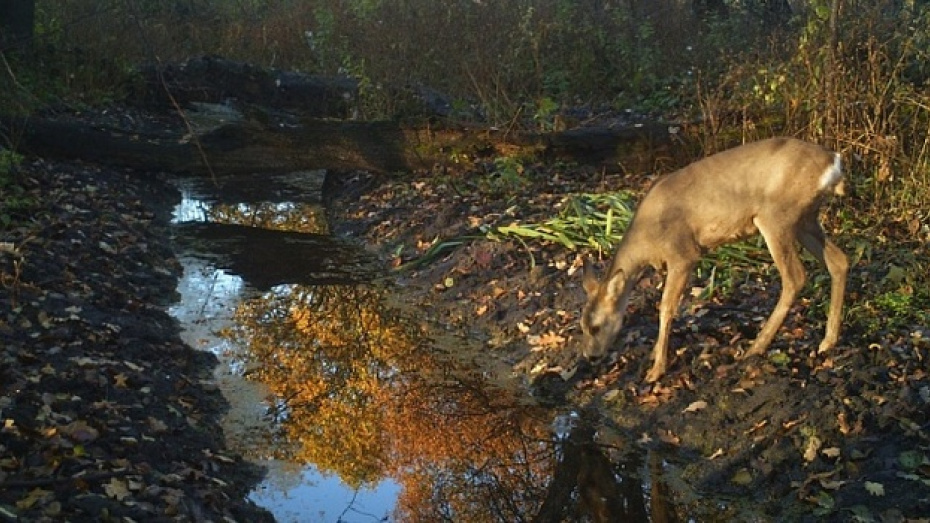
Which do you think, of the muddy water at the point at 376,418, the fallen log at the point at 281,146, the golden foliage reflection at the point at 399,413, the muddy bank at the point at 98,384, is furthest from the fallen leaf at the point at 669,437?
the fallen log at the point at 281,146

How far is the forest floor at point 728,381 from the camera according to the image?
20.6ft

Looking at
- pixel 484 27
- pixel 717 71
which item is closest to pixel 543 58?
pixel 484 27

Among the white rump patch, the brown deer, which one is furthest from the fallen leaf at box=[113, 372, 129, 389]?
the white rump patch

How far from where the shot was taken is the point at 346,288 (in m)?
11.2

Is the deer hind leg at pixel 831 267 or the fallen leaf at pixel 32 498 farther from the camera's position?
the deer hind leg at pixel 831 267

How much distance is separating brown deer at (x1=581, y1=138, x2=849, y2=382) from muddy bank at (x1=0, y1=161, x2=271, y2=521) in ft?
9.52

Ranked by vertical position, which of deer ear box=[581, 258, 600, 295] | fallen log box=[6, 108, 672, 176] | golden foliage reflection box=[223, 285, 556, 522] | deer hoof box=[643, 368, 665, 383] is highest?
fallen log box=[6, 108, 672, 176]

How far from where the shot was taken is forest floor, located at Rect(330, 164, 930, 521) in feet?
20.6

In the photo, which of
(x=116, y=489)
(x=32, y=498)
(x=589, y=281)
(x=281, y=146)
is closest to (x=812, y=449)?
(x=589, y=281)

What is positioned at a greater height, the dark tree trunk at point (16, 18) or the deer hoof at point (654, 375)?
the dark tree trunk at point (16, 18)

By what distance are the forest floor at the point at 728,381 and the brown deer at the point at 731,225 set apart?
27cm

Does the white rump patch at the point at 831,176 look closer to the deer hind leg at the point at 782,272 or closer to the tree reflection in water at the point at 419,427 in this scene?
the deer hind leg at the point at 782,272

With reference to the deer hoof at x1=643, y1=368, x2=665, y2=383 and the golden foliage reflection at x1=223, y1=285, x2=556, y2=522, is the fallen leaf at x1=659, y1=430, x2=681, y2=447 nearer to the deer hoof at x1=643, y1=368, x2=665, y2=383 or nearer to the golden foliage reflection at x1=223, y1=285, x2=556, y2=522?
the deer hoof at x1=643, y1=368, x2=665, y2=383

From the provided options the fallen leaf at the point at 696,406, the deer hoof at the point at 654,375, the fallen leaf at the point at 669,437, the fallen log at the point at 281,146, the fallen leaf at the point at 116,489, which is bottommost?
the fallen leaf at the point at 669,437
